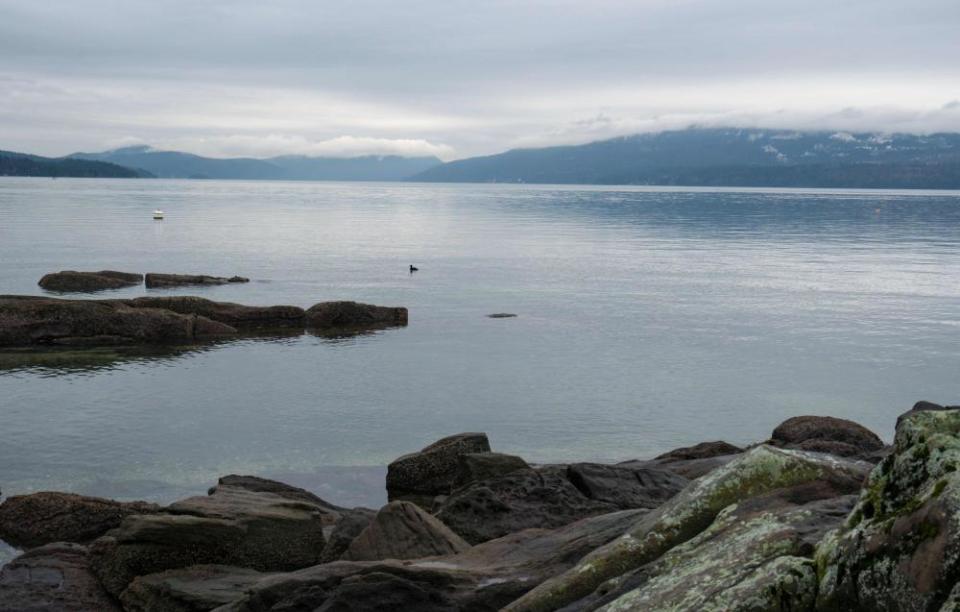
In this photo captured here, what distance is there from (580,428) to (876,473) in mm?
19594

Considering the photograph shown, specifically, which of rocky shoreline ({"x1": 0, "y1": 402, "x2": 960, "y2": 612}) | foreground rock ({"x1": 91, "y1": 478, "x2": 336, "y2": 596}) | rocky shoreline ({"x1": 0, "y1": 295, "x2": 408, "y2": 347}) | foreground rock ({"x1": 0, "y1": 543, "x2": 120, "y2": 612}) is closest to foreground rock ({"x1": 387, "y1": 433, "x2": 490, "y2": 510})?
rocky shoreline ({"x1": 0, "y1": 402, "x2": 960, "y2": 612})

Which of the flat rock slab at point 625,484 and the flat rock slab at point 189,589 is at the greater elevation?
the flat rock slab at point 625,484

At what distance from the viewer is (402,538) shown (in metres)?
13.7

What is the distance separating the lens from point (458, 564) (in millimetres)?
12172

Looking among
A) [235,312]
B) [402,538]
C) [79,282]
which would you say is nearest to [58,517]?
[402,538]

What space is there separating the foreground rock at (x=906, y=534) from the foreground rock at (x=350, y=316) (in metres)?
38.4

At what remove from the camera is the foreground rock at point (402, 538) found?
1353 cm

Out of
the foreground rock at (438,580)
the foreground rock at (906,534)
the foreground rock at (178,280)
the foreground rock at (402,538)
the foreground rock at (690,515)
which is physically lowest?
the foreground rock at (178,280)

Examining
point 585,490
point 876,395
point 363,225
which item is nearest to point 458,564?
point 585,490

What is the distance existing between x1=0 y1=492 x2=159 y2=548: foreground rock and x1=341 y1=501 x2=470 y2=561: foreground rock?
5.51 meters

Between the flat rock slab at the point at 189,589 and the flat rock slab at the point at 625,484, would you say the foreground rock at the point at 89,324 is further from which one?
the flat rock slab at the point at 189,589

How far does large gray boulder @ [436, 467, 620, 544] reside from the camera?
1550 centimetres

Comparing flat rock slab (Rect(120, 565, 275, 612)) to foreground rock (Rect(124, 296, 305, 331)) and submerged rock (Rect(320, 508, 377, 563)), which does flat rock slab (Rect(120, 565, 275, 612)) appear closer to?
submerged rock (Rect(320, 508, 377, 563))

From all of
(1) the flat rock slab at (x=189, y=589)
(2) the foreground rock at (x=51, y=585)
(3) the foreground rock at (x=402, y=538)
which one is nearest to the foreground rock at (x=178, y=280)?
(2) the foreground rock at (x=51, y=585)
